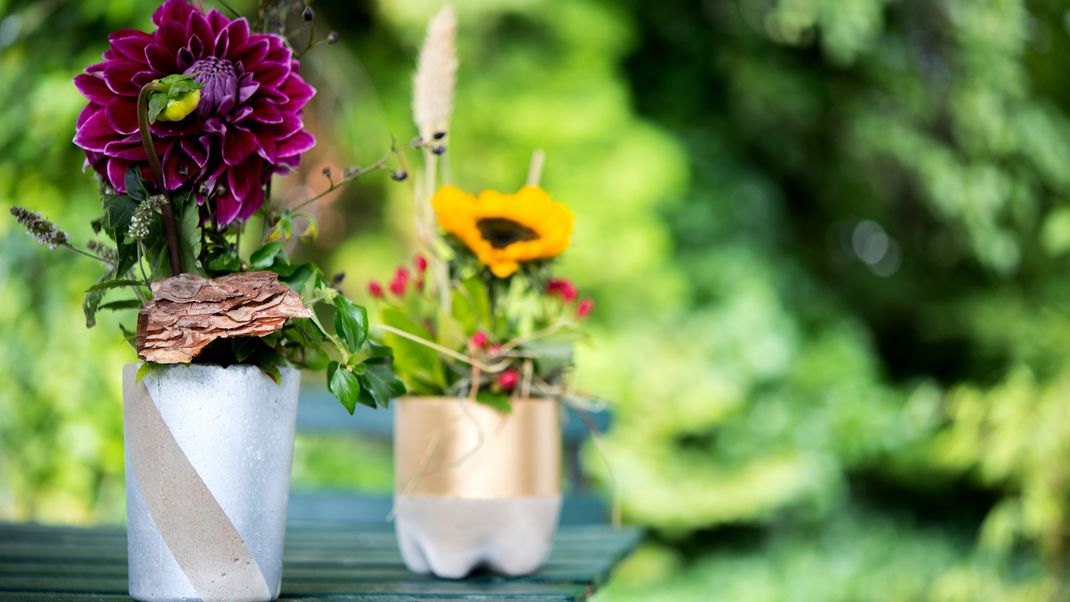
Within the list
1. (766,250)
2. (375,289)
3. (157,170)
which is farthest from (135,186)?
(766,250)

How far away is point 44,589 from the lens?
802 millimetres

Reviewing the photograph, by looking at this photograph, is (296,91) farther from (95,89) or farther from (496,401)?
(496,401)

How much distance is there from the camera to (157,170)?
72 cm

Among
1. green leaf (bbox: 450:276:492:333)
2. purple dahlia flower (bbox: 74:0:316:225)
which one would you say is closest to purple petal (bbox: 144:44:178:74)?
purple dahlia flower (bbox: 74:0:316:225)

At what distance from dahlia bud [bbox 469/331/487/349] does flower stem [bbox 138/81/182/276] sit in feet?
0.95

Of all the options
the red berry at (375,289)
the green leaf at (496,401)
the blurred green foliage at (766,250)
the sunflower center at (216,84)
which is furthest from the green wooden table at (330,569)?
the blurred green foliage at (766,250)

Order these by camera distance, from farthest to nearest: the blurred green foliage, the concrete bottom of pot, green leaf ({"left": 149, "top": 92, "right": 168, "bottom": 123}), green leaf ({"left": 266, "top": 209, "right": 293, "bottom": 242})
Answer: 1. the blurred green foliage
2. the concrete bottom of pot
3. green leaf ({"left": 266, "top": 209, "right": 293, "bottom": 242})
4. green leaf ({"left": 149, "top": 92, "right": 168, "bottom": 123})

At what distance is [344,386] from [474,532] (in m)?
0.27

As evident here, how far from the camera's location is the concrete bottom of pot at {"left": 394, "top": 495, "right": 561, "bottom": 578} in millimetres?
937

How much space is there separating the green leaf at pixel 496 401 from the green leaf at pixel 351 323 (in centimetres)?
25

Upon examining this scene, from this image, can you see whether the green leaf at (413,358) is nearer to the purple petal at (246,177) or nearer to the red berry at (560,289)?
the red berry at (560,289)

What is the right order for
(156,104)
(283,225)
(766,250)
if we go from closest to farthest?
(156,104) < (283,225) < (766,250)

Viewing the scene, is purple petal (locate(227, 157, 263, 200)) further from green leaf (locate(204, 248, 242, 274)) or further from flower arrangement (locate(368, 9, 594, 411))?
flower arrangement (locate(368, 9, 594, 411))

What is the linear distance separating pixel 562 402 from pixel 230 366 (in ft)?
1.20
